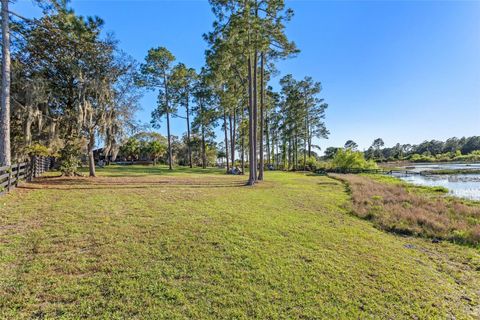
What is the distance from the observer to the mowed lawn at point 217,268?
8.96 ft

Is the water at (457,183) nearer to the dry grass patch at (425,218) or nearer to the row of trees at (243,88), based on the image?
the dry grass patch at (425,218)

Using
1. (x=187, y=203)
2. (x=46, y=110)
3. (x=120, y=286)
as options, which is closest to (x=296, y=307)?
(x=120, y=286)

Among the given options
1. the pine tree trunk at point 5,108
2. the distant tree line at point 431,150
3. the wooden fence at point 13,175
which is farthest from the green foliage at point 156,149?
the distant tree line at point 431,150

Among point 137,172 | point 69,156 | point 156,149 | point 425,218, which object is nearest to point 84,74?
point 69,156

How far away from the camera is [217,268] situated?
11.7ft

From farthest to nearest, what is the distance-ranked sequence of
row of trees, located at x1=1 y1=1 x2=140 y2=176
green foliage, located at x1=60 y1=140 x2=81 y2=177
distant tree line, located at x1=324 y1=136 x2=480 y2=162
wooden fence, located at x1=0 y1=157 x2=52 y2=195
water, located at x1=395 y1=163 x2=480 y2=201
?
distant tree line, located at x1=324 y1=136 x2=480 y2=162 < water, located at x1=395 y1=163 x2=480 y2=201 < green foliage, located at x1=60 y1=140 x2=81 y2=177 < row of trees, located at x1=1 y1=1 x2=140 y2=176 < wooden fence, located at x1=0 y1=157 x2=52 y2=195

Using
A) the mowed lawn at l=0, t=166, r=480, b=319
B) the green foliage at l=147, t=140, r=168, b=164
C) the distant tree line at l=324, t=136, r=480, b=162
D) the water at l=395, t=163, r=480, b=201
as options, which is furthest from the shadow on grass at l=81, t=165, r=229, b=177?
the distant tree line at l=324, t=136, r=480, b=162

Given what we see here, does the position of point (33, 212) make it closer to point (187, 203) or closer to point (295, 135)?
point (187, 203)

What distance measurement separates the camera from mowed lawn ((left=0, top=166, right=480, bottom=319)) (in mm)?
2732

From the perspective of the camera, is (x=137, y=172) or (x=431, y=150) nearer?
(x=137, y=172)

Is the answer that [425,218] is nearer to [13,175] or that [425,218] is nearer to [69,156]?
[13,175]

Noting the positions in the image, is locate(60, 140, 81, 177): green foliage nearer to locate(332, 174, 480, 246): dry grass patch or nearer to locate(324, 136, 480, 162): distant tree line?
locate(332, 174, 480, 246): dry grass patch

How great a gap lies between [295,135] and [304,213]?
2755 centimetres

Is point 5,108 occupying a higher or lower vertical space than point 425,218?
higher
